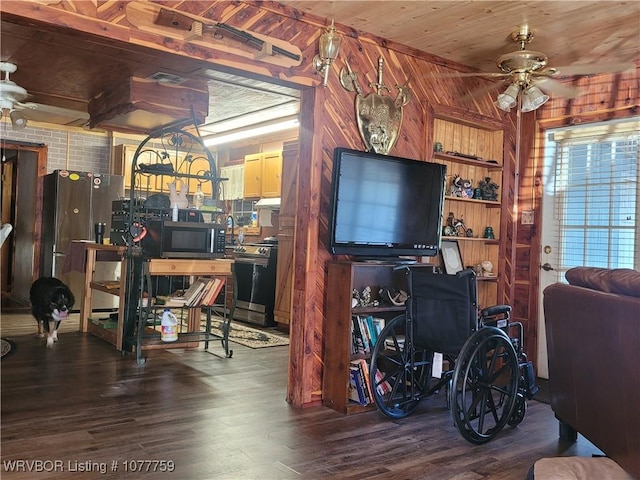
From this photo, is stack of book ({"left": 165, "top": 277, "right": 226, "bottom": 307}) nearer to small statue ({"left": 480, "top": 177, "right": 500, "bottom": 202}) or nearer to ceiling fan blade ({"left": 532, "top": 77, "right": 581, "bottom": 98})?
small statue ({"left": 480, "top": 177, "right": 500, "bottom": 202})

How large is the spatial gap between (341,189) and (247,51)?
3.32 ft

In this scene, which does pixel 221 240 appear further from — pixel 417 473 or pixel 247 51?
pixel 417 473

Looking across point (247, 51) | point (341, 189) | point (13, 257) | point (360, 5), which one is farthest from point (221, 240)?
point (13, 257)

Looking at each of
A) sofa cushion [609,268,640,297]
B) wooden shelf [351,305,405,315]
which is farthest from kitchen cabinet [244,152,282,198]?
sofa cushion [609,268,640,297]

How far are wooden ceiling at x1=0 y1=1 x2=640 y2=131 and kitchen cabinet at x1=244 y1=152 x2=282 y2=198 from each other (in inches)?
88.8

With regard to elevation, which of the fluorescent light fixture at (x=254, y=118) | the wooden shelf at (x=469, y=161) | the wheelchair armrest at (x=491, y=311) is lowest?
the wheelchair armrest at (x=491, y=311)

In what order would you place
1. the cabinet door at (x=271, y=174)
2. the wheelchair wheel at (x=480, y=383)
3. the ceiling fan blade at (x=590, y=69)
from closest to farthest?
the wheelchair wheel at (x=480, y=383) < the ceiling fan blade at (x=590, y=69) < the cabinet door at (x=271, y=174)

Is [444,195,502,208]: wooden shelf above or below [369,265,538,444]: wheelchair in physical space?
above

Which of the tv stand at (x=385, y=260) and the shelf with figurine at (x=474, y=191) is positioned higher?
the shelf with figurine at (x=474, y=191)

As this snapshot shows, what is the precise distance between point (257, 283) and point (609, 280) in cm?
478

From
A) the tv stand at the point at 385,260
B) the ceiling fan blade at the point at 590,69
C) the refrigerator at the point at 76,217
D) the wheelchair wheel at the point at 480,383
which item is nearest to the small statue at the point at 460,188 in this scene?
the tv stand at the point at 385,260

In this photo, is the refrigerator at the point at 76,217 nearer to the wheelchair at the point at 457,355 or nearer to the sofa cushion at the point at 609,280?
the wheelchair at the point at 457,355

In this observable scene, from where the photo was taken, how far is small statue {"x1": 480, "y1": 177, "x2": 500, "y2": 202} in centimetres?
485

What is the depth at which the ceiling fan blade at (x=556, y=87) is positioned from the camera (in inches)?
141
